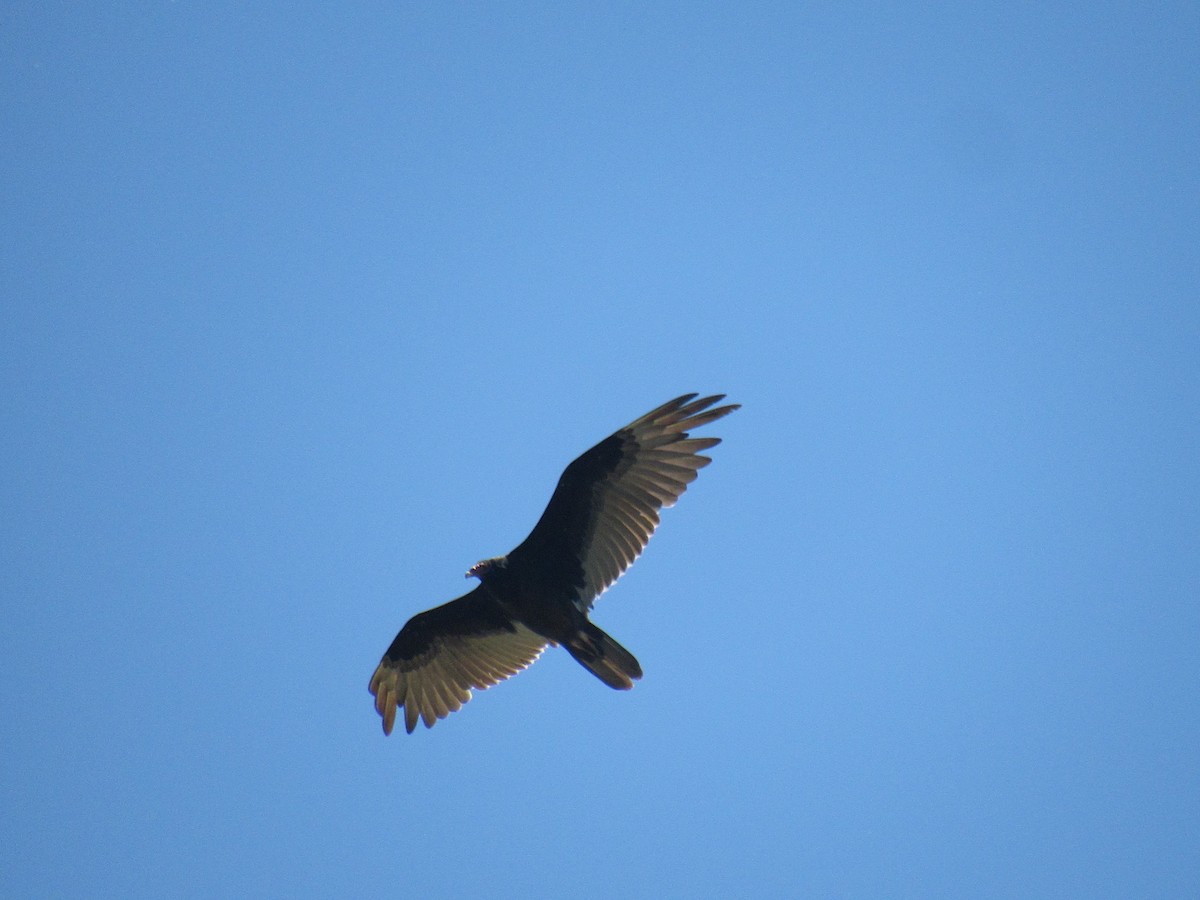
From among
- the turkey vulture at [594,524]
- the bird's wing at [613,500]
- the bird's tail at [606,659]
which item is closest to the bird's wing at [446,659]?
the turkey vulture at [594,524]

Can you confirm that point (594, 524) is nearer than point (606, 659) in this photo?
No

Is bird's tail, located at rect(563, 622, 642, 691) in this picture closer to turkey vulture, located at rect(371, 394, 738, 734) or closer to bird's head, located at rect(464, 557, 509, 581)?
turkey vulture, located at rect(371, 394, 738, 734)

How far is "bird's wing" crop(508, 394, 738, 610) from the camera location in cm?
930

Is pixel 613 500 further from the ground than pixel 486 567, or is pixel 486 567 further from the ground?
pixel 613 500

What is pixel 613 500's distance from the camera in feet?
30.9

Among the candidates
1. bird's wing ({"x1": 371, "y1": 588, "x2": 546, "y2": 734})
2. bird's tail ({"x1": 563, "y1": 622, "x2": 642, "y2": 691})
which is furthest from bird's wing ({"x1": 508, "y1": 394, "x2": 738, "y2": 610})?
bird's wing ({"x1": 371, "y1": 588, "x2": 546, "y2": 734})

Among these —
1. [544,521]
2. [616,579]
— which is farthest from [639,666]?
[544,521]

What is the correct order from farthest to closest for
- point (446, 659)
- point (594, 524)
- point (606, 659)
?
point (446, 659) → point (594, 524) → point (606, 659)

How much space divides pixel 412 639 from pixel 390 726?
0.96 meters

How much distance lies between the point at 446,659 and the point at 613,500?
102 inches

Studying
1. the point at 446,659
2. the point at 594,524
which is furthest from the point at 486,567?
the point at 446,659

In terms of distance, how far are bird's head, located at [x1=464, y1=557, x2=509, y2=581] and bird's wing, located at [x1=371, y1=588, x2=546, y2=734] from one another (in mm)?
1067

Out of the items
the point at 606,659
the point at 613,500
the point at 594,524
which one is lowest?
the point at 606,659

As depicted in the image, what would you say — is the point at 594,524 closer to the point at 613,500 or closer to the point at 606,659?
the point at 613,500
